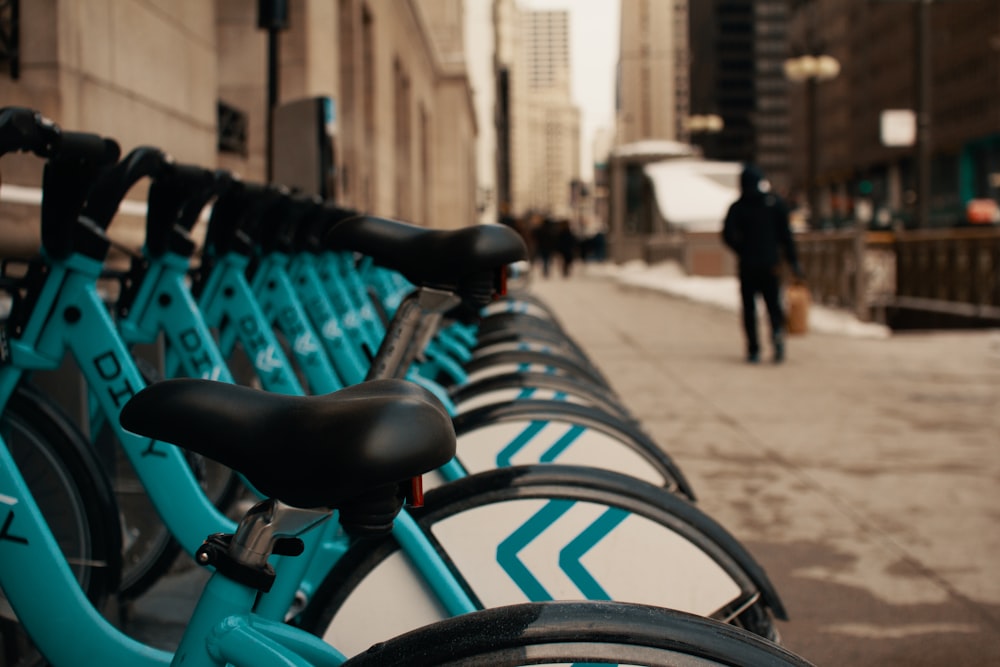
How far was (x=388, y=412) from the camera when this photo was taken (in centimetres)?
124

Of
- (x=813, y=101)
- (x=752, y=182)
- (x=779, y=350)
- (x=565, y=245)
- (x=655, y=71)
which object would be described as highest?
(x=655, y=71)

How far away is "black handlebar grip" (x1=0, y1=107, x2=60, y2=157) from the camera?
217 centimetres

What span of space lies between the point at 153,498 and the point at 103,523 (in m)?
0.38

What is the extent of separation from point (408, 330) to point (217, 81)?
10.0 metres

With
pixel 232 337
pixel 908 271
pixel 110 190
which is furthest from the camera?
pixel 908 271

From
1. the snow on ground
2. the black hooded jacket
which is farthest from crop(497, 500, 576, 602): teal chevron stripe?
the snow on ground

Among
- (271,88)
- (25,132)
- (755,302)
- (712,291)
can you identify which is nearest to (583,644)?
(25,132)

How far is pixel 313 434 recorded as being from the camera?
4.11 feet

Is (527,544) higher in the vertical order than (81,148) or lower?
lower

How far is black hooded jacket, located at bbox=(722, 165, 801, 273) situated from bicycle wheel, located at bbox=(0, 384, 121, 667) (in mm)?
9569

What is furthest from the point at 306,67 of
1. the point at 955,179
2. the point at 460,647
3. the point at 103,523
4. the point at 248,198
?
the point at 955,179

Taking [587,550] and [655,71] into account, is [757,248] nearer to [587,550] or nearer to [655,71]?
[587,550]

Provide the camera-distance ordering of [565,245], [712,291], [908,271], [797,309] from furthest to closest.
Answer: [565,245]
[712,291]
[908,271]
[797,309]

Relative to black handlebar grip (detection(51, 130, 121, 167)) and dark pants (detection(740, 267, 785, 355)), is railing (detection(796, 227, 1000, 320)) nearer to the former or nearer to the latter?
dark pants (detection(740, 267, 785, 355))
